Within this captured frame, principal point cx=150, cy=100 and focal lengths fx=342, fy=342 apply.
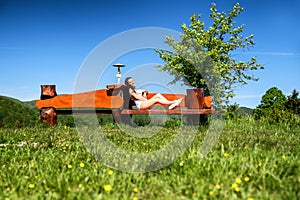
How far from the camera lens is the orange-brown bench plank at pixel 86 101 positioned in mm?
10570

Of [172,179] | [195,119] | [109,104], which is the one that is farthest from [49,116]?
[172,179]

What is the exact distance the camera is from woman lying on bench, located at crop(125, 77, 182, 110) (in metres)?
10.5

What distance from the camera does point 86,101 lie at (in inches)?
437

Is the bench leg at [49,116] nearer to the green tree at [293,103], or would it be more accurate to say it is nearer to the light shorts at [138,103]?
the light shorts at [138,103]

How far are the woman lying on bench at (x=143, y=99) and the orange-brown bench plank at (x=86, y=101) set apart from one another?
1.48ft

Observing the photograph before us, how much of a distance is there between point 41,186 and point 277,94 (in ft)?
49.2

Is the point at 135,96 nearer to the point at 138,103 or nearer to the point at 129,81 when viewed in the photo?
the point at 138,103

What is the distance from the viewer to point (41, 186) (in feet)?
11.6

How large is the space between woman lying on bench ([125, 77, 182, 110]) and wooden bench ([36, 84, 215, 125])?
17cm

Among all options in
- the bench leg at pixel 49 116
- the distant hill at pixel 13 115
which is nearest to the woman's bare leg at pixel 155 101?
the bench leg at pixel 49 116

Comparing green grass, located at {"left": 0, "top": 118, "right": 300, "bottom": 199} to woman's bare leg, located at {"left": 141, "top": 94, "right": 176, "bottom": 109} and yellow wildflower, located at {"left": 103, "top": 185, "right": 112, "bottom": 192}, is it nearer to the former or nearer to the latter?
yellow wildflower, located at {"left": 103, "top": 185, "right": 112, "bottom": 192}

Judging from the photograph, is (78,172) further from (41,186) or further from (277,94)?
(277,94)

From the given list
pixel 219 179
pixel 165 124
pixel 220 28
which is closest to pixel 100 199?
pixel 219 179

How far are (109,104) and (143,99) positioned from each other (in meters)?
1.07
